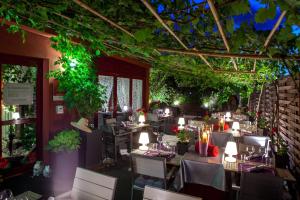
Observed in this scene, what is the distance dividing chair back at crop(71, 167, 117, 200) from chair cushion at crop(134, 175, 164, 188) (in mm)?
1124

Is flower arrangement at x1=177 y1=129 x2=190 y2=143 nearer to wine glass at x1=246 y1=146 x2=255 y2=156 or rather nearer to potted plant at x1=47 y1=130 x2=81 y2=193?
wine glass at x1=246 y1=146 x2=255 y2=156

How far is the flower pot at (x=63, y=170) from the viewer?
4926mm

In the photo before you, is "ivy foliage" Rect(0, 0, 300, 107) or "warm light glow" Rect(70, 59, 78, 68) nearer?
"ivy foliage" Rect(0, 0, 300, 107)

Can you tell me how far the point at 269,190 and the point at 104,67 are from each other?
6705 mm

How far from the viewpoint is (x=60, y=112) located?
6.16 m

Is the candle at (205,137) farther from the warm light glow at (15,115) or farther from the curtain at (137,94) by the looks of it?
the curtain at (137,94)

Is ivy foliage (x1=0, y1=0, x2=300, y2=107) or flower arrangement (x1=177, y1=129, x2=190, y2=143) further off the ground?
ivy foliage (x1=0, y1=0, x2=300, y2=107)

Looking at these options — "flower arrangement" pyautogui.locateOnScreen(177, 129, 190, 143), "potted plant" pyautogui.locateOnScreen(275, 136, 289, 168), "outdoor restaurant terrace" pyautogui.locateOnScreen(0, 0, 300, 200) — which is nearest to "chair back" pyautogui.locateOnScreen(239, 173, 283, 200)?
"outdoor restaurant terrace" pyautogui.locateOnScreen(0, 0, 300, 200)

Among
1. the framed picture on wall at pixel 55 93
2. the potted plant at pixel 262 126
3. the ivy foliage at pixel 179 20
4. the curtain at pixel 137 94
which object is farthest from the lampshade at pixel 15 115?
the curtain at pixel 137 94

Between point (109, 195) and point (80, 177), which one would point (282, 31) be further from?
point (80, 177)

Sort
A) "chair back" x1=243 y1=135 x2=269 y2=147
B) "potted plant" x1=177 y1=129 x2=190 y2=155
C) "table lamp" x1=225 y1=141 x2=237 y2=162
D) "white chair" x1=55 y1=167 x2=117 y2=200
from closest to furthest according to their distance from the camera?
1. "white chair" x1=55 y1=167 x2=117 y2=200
2. "table lamp" x1=225 y1=141 x2=237 y2=162
3. "potted plant" x1=177 y1=129 x2=190 y2=155
4. "chair back" x1=243 y1=135 x2=269 y2=147

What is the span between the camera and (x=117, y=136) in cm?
721

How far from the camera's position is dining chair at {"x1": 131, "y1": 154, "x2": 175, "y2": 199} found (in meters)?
3.71

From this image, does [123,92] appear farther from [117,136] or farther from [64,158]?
[64,158]
